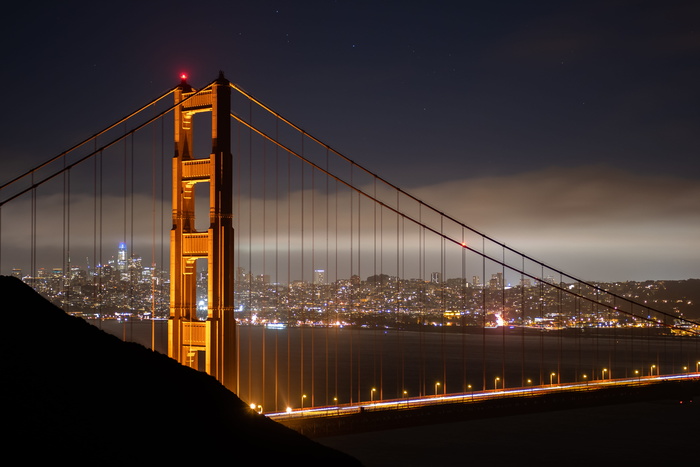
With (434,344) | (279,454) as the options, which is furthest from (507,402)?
(434,344)

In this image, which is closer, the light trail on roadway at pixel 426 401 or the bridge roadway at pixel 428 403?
the bridge roadway at pixel 428 403

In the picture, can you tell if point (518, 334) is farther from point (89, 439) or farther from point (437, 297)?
point (89, 439)

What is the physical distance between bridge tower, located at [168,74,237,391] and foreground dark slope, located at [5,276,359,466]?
8.62m

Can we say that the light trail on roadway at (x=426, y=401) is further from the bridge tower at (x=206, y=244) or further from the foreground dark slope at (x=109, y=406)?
the foreground dark slope at (x=109, y=406)

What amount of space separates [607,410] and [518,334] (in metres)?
135

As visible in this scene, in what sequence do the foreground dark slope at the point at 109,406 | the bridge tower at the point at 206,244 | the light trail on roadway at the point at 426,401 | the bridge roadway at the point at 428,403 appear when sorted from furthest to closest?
1. the light trail on roadway at the point at 426,401
2. the bridge roadway at the point at 428,403
3. the bridge tower at the point at 206,244
4. the foreground dark slope at the point at 109,406

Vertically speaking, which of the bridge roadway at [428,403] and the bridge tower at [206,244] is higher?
the bridge tower at [206,244]

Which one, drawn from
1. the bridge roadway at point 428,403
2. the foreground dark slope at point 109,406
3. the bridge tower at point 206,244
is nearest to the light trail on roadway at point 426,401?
the bridge roadway at point 428,403

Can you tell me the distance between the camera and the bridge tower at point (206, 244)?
78.5 feet

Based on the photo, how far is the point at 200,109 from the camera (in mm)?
25453

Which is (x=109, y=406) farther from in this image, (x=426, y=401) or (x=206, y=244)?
(x=426, y=401)

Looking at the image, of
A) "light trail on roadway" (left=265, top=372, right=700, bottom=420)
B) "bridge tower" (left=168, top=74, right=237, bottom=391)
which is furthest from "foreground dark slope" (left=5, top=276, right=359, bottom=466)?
"light trail on roadway" (left=265, top=372, right=700, bottom=420)

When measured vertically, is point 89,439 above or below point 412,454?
above

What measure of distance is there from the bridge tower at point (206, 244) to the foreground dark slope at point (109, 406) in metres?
8.62
